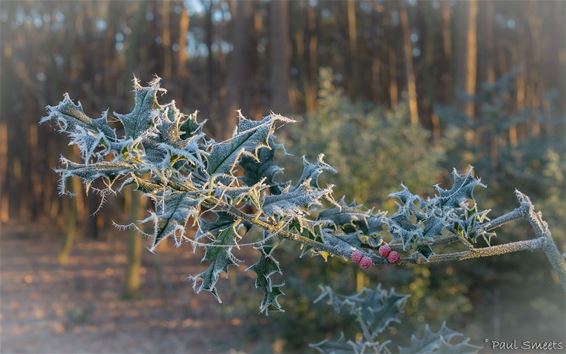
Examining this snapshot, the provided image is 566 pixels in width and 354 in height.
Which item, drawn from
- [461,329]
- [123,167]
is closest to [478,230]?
[123,167]

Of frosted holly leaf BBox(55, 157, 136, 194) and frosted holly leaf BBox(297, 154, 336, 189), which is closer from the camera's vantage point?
frosted holly leaf BBox(55, 157, 136, 194)

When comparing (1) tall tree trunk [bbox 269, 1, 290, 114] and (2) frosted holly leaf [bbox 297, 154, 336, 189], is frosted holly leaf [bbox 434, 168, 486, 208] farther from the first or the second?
(1) tall tree trunk [bbox 269, 1, 290, 114]

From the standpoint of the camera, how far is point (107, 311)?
24.9 ft

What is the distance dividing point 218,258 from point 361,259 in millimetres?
289

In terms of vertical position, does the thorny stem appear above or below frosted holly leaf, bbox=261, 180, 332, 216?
below

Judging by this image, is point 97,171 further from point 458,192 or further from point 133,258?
point 133,258

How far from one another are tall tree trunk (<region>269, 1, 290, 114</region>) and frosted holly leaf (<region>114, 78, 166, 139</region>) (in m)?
6.50

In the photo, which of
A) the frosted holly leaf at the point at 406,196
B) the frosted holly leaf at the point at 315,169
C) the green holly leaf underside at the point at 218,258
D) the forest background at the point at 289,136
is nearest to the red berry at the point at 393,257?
the frosted holly leaf at the point at 406,196

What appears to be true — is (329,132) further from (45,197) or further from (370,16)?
(45,197)

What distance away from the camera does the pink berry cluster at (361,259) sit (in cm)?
122

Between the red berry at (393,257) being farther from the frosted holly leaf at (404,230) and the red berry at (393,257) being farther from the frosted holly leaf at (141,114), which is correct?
the frosted holly leaf at (141,114)

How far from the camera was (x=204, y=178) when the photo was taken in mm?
1151

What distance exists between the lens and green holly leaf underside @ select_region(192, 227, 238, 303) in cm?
121
